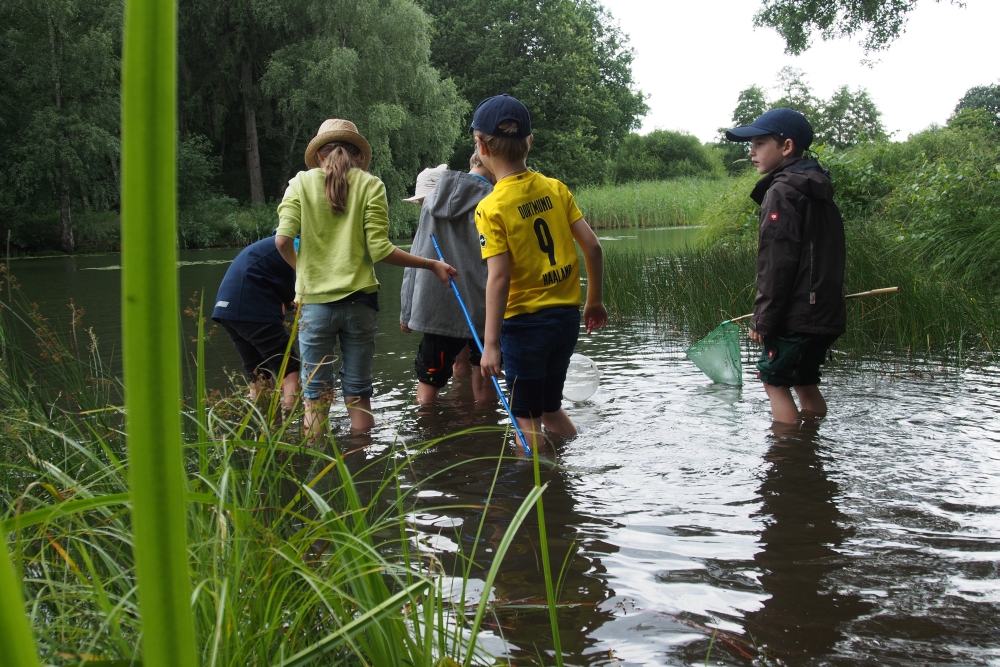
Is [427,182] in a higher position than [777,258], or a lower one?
higher

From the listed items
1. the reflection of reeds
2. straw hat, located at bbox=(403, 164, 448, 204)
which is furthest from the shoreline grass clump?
the reflection of reeds

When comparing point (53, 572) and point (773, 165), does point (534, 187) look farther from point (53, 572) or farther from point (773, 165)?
point (53, 572)

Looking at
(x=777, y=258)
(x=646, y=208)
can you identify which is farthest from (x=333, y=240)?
(x=646, y=208)

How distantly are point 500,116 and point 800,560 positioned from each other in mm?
2391

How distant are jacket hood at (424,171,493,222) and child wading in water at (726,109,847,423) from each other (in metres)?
1.79

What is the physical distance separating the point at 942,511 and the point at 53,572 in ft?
10.6

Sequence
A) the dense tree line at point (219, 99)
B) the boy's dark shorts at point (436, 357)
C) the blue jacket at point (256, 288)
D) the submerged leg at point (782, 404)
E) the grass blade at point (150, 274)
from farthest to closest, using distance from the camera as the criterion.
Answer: the dense tree line at point (219, 99) → the boy's dark shorts at point (436, 357) → the blue jacket at point (256, 288) → the submerged leg at point (782, 404) → the grass blade at point (150, 274)

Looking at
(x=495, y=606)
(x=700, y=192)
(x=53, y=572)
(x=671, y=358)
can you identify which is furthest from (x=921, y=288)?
(x=700, y=192)

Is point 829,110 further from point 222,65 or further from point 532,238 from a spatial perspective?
point 532,238

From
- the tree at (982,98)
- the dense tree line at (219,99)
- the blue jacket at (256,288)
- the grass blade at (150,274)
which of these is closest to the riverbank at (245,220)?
the dense tree line at (219,99)

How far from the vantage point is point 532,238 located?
4.19 metres

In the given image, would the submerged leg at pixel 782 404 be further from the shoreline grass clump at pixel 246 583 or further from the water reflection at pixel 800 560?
the shoreline grass clump at pixel 246 583

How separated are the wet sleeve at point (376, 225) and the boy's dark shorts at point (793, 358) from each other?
2187 mm

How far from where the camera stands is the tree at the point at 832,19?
14.8 m
